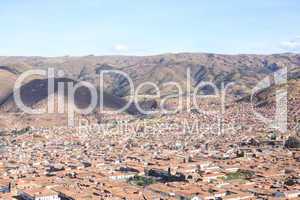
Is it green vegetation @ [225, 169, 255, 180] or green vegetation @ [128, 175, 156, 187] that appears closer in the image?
green vegetation @ [128, 175, 156, 187]

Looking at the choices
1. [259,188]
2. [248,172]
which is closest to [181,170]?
[248,172]

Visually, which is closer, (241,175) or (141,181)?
(141,181)

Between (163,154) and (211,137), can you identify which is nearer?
(163,154)

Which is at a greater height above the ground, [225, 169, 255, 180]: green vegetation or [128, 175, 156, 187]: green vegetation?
[225, 169, 255, 180]: green vegetation

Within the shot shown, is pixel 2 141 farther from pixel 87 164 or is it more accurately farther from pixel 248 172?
pixel 248 172
